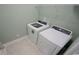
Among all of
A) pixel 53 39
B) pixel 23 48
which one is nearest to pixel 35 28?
pixel 53 39

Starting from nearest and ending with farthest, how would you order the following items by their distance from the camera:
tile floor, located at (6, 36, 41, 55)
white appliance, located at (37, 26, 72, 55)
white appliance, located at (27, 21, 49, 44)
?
1. white appliance, located at (37, 26, 72, 55)
2. white appliance, located at (27, 21, 49, 44)
3. tile floor, located at (6, 36, 41, 55)

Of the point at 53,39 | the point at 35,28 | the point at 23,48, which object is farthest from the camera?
the point at 23,48

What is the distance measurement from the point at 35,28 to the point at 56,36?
0.41 m

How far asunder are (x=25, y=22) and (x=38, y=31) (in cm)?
29

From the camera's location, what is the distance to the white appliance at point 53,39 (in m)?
1.16

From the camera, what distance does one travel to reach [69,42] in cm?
135

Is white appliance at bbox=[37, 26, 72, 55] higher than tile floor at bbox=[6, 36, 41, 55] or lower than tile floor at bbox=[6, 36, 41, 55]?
higher

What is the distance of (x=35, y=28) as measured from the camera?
4.37 ft

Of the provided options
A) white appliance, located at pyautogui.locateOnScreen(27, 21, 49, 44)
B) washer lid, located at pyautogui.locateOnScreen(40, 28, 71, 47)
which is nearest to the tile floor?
white appliance, located at pyautogui.locateOnScreen(27, 21, 49, 44)

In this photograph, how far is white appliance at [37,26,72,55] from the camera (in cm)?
116

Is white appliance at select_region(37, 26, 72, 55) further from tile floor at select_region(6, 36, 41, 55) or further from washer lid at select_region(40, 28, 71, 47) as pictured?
tile floor at select_region(6, 36, 41, 55)

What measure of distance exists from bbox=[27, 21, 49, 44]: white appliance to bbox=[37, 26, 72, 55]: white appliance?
0.26ft

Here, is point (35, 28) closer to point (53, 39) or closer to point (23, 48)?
point (53, 39)
